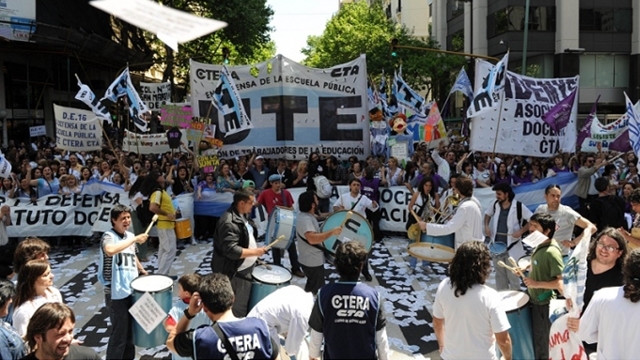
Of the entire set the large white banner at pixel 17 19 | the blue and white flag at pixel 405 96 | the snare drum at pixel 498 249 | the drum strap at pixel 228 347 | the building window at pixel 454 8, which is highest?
the building window at pixel 454 8

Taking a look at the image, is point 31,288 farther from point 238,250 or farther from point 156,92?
point 156,92

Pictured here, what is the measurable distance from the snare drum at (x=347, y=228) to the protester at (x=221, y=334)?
147 inches

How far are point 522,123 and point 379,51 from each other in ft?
112

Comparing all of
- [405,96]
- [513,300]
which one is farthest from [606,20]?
[513,300]

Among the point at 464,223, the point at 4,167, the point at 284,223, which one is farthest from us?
the point at 4,167

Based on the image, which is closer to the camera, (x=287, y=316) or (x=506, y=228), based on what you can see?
(x=287, y=316)

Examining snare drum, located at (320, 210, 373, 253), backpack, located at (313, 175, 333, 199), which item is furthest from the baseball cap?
snare drum, located at (320, 210, 373, 253)

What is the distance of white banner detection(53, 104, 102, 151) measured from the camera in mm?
14164

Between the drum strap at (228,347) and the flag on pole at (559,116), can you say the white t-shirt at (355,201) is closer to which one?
the flag on pole at (559,116)

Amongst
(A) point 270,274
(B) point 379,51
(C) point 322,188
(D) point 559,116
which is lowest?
(A) point 270,274

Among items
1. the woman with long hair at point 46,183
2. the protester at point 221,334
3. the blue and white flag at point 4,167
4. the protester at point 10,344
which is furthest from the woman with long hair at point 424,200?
the blue and white flag at point 4,167

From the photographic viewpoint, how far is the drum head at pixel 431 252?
759 centimetres

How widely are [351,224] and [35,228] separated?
762 cm

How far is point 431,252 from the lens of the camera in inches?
303
